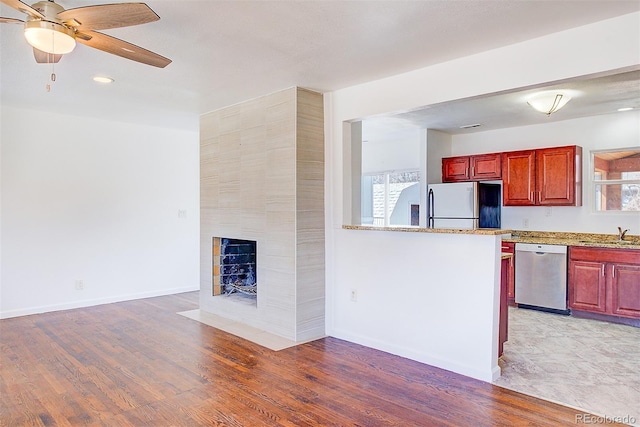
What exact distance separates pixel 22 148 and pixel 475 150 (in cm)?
582

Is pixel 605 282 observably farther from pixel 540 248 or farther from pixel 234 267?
pixel 234 267

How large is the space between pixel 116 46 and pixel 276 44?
99cm

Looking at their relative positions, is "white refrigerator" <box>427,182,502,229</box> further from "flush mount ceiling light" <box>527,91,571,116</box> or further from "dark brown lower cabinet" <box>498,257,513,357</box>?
"dark brown lower cabinet" <box>498,257,513,357</box>

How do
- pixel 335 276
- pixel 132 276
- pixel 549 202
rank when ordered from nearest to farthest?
pixel 335 276 < pixel 549 202 < pixel 132 276

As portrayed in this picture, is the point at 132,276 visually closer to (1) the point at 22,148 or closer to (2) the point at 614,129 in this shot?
(1) the point at 22,148

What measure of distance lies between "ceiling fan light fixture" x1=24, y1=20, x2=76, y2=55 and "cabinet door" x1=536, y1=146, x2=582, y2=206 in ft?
16.6

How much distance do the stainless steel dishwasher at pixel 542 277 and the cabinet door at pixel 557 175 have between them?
0.65 m

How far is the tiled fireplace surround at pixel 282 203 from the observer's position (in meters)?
3.77

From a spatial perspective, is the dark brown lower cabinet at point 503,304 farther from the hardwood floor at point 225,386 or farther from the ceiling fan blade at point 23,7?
the ceiling fan blade at point 23,7

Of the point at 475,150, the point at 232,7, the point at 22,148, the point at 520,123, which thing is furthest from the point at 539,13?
the point at 22,148

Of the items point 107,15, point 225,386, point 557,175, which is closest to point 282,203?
point 225,386

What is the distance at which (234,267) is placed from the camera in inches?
194

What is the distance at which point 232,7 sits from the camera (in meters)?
2.24

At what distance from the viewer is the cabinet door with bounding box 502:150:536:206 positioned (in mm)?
5211
